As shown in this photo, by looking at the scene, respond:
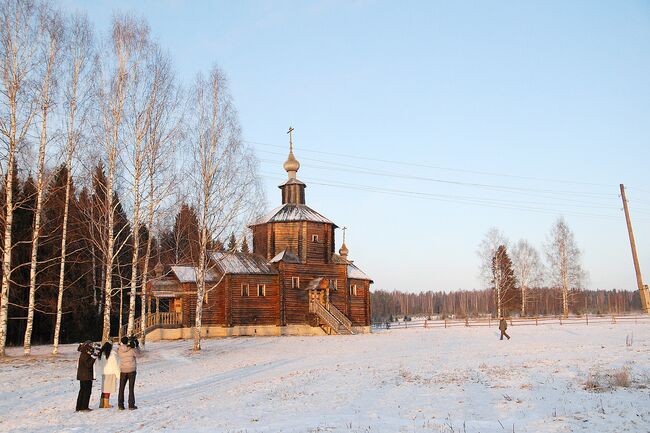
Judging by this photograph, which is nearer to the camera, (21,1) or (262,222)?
(21,1)

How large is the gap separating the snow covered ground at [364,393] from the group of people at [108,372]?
0.39m

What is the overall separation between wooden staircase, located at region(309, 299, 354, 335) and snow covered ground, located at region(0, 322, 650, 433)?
17574mm

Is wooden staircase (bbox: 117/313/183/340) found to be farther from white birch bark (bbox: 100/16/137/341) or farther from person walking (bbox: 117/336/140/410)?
person walking (bbox: 117/336/140/410)

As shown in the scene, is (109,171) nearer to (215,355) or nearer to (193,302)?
(215,355)

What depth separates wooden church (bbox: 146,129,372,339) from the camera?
4034cm

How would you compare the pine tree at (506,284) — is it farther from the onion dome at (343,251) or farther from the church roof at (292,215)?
the church roof at (292,215)

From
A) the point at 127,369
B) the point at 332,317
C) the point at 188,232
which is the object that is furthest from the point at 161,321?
the point at 127,369

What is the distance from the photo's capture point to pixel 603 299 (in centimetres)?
16588

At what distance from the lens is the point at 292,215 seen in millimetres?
45656

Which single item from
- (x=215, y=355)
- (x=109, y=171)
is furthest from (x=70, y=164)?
(x=215, y=355)

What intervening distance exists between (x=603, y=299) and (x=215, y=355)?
165m

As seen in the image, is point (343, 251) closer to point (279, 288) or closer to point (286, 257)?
point (286, 257)

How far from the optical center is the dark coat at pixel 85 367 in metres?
13.0

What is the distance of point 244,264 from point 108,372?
29.5 metres
